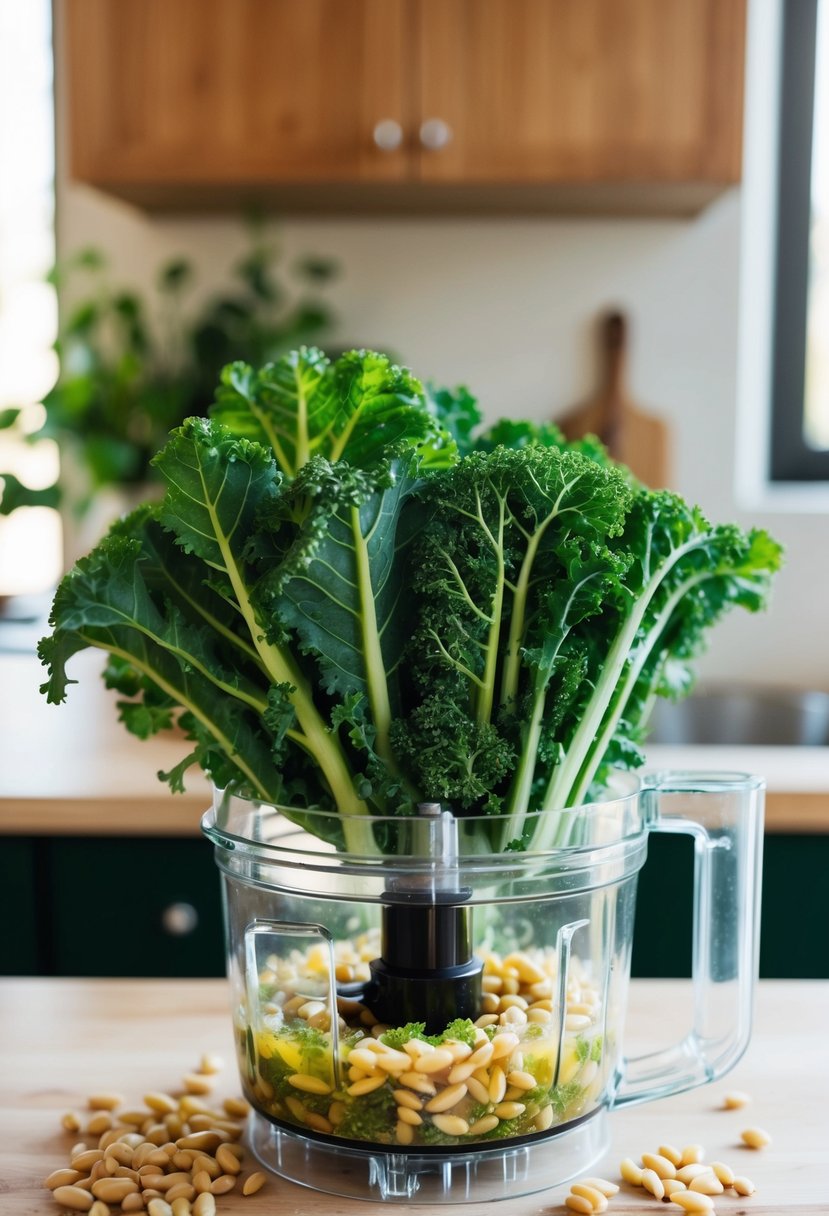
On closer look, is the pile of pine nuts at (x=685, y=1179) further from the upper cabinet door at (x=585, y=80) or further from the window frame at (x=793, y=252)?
the window frame at (x=793, y=252)

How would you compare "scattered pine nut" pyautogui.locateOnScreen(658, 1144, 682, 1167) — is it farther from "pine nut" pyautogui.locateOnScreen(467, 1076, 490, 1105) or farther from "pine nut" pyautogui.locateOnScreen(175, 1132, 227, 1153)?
"pine nut" pyautogui.locateOnScreen(175, 1132, 227, 1153)

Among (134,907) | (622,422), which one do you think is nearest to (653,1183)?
(134,907)

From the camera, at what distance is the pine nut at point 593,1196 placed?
59 cm

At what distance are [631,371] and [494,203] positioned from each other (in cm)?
40

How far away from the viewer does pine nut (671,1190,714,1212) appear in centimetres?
59

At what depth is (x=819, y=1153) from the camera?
65 cm

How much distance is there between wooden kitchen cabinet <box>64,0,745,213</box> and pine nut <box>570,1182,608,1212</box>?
1.58 metres

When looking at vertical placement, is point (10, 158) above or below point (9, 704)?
above

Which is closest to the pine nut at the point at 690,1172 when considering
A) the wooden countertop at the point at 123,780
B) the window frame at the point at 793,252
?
the wooden countertop at the point at 123,780

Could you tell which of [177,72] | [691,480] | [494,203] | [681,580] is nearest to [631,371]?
[691,480]

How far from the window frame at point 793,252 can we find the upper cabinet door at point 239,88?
31.4 inches

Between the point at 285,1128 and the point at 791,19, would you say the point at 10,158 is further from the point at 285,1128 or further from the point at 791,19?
the point at 285,1128

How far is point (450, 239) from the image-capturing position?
2.25 metres

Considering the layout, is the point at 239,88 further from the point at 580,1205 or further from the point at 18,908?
the point at 580,1205
